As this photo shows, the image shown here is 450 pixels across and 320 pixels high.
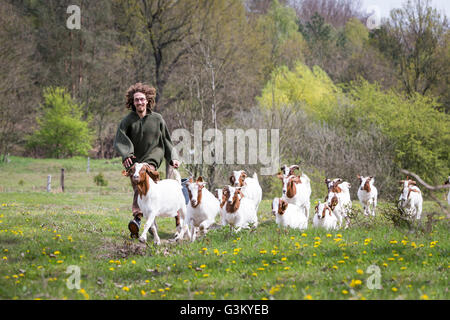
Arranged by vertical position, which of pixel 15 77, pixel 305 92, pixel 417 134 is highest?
pixel 15 77

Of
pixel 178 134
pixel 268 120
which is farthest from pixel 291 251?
pixel 268 120

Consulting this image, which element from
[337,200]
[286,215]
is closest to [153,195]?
[286,215]

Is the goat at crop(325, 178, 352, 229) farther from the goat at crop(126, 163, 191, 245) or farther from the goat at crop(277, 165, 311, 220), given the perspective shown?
the goat at crop(126, 163, 191, 245)

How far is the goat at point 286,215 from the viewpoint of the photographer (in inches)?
441

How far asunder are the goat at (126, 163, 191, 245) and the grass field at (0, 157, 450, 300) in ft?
2.06

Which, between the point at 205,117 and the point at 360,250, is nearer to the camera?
the point at 360,250

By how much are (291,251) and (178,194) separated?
2.79 m

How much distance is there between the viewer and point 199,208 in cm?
977

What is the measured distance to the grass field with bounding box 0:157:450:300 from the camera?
5969mm

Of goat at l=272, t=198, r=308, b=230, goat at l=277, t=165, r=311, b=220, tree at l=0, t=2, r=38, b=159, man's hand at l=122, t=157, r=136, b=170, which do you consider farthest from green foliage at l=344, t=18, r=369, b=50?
man's hand at l=122, t=157, r=136, b=170

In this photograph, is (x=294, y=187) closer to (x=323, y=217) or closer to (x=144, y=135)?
(x=323, y=217)

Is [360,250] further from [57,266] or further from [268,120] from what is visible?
[268,120]

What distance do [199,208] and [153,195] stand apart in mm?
1192
